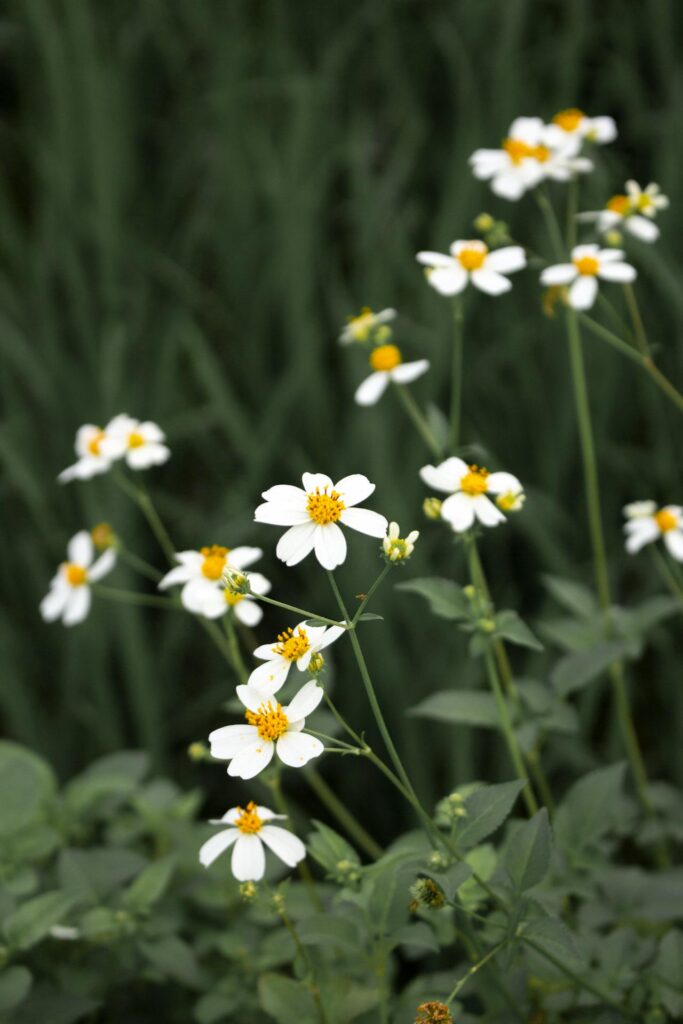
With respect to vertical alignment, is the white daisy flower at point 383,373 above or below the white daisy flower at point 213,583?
above

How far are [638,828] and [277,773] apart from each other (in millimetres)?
705

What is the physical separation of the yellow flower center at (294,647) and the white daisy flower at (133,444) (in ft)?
1.90

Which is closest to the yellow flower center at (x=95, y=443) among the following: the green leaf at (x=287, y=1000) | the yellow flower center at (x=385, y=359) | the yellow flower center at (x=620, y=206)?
the yellow flower center at (x=385, y=359)

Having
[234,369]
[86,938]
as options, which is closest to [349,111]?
[234,369]

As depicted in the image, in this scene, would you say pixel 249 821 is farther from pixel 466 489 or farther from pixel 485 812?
pixel 466 489

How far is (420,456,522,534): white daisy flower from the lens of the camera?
46.0 inches

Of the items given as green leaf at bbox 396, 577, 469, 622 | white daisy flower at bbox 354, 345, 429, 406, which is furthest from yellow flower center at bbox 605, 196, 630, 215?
green leaf at bbox 396, 577, 469, 622

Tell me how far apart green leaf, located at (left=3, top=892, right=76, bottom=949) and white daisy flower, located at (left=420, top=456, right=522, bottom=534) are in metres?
0.67

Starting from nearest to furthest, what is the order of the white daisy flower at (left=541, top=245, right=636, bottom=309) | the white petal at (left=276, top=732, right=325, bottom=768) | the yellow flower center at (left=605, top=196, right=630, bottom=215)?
the white petal at (left=276, top=732, right=325, bottom=768), the white daisy flower at (left=541, top=245, right=636, bottom=309), the yellow flower center at (left=605, top=196, right=630, bottom=215)

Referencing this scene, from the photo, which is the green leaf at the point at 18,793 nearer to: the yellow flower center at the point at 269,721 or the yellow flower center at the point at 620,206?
the yellow flower center at the point at 269,721

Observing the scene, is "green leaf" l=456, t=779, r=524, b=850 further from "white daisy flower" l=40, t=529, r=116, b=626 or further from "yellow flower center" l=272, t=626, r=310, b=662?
"white daisy flower" l=40, t=529, r=116, b=626

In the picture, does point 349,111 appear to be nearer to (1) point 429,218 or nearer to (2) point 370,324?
(1) point 429,218

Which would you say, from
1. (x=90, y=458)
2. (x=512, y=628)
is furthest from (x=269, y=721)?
(x=90, y=458)

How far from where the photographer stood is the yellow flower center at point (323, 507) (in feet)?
3.30
